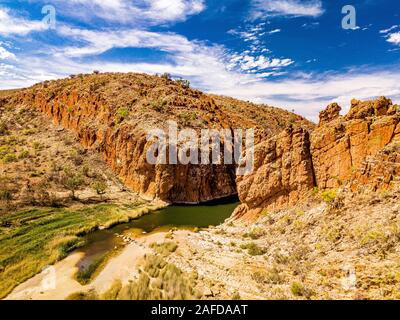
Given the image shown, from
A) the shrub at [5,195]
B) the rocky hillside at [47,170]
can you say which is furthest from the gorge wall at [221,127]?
the shrub at [5,195]

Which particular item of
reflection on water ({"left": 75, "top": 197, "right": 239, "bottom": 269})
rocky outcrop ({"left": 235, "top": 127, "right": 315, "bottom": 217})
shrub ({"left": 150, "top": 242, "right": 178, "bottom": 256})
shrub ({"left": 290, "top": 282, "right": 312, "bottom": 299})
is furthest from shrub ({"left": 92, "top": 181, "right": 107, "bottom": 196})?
shrub ({"left": 290, "top": 282, "right": 312, "bottom": 299})

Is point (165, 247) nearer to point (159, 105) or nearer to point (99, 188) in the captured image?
point (99, 188)

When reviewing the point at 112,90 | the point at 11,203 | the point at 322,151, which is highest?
the point at 112,90

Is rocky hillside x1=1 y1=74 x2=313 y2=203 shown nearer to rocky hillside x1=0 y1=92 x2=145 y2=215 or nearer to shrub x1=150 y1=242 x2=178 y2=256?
rocky hillside x1=0 y1=92 x2=145 y2=215

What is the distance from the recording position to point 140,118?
54.4 m

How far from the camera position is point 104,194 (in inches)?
1773

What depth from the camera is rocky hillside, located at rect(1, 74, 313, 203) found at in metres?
46.1

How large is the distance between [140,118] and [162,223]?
85.6 ft

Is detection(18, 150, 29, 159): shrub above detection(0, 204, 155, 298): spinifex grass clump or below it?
above

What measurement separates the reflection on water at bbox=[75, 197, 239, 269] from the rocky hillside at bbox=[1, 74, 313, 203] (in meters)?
4.02

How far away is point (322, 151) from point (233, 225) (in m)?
10.8

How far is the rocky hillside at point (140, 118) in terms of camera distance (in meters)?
46.1

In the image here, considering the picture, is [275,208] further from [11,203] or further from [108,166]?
[108,166]
